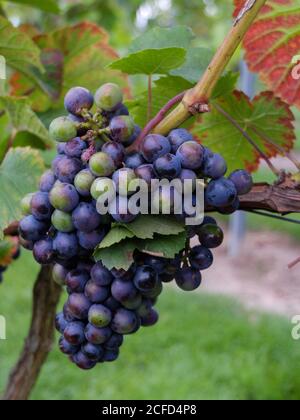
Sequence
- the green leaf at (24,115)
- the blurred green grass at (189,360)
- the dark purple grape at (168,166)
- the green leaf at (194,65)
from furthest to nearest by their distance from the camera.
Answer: the blurred green grass at (189,360)
the green leaf at (24,115)
the green leaf at (194,65)
the dark purple grape at (168,166)

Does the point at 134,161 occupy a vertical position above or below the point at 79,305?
above

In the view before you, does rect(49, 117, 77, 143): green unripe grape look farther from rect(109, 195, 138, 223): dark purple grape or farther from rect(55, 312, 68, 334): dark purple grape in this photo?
rect(55, 312, 68, 334): dark purple grape

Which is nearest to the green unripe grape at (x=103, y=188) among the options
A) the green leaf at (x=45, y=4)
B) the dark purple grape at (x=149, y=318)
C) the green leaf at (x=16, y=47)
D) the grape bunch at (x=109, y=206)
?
the grape bunch at (x=109, y=206)

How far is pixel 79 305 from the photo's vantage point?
2.35 feet

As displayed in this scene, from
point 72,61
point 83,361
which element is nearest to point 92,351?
point 83,361

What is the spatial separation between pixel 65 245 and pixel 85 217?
5 cm

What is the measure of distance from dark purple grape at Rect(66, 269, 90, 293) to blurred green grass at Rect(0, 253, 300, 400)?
A: 6.57 ft

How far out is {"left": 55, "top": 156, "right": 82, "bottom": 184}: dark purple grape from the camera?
646 millimetres

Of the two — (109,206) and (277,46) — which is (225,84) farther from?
(109,206)

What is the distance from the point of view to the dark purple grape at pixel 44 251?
69cm

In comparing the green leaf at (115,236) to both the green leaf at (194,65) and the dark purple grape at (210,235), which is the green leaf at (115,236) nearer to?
the dark purple grape at (210,235)

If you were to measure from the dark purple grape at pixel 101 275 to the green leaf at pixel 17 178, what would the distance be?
15 cm

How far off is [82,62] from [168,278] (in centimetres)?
60
